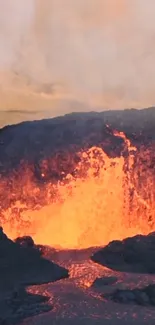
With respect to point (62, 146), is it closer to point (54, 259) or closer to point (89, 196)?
point (89, 196)

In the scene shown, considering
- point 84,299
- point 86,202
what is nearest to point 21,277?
point 84,299

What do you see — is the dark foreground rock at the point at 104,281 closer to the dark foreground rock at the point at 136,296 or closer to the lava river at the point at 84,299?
the lava river at the point at 84,299

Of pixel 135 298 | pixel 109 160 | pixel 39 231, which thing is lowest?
pixel 135 298

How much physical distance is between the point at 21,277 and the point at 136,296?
10.9 ft

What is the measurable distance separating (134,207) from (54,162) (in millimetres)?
3419

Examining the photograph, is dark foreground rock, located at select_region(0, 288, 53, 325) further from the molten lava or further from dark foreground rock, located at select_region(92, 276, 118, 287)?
the molten lava

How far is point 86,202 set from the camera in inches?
914

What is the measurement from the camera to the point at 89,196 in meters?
23.2

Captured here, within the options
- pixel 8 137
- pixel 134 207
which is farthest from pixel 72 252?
pixel 8 137

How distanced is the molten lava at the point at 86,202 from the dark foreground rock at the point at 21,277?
2.87m

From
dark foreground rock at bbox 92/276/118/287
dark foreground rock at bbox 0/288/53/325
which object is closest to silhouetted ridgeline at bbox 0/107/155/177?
dark foreground rock at bbox 92/276/118/287

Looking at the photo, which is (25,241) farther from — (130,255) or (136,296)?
(136,296)

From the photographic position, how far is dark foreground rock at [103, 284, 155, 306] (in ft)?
53.0


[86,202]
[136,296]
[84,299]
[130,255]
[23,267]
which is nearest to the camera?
[136,296]
